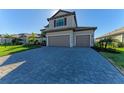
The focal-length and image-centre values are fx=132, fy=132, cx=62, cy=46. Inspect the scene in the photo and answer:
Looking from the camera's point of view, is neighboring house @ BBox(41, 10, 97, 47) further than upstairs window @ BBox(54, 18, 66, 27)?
No

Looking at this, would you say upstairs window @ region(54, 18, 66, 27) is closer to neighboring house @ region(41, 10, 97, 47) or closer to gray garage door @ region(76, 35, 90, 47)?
neighboring house @ region(41, 10, 97, 47)

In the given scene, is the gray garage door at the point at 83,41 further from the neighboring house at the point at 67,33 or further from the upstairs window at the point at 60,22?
the upstairs window at the point at 60,22

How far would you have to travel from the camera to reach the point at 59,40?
61.2 ft

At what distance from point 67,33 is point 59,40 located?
5.03 ft

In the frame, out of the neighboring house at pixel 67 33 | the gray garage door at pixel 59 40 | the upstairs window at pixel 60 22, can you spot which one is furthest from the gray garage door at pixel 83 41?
the upstairs window at pixel 60 22

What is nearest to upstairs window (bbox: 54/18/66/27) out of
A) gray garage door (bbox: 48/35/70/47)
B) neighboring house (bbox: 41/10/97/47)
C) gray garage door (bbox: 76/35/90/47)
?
neighboring house (bbox: 41/10/97/47)

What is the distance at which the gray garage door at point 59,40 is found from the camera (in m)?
18.0

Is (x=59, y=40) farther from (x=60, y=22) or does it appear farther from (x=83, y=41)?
(x=83, y=41)

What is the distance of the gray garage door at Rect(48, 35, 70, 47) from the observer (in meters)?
18.0

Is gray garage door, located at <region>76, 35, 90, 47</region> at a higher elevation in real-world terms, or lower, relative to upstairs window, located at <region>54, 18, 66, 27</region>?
lower
